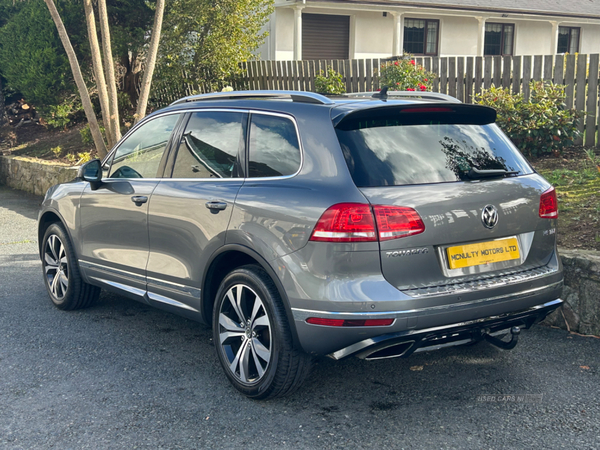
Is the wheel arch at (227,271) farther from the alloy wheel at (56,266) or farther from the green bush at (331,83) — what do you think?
the green bush at (331,83)

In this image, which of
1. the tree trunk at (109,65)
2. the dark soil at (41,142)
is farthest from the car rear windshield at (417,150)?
the dark soil at (41,142)

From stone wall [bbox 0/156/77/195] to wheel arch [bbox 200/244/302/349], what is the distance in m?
8.74

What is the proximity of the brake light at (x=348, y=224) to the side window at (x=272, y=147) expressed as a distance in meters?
0.47

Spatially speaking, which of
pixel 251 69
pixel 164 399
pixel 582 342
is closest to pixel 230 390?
pixel 164 399

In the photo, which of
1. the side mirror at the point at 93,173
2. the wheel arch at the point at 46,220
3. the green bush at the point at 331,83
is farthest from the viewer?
the green bush at the point at 331,83

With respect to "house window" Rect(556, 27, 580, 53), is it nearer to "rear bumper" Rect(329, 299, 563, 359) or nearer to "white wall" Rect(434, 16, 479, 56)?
"white wall" Rect(434, 16, 479, 56)

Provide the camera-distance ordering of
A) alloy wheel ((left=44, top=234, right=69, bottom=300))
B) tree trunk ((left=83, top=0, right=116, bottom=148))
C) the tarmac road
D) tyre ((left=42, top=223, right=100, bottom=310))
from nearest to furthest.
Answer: the tarmac road, tyre ((left=42, top=223, right=100, bottom=310)), alloy wheel ((left=44, top=234, right=69, bottom=300)), tree trunk ((left=83, top=0, right=116, bottom=148))

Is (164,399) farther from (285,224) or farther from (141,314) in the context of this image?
(141,314)

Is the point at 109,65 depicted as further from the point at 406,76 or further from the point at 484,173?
the point at 484,173

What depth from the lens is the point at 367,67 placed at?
12078mm

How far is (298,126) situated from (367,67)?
8606 millimetres

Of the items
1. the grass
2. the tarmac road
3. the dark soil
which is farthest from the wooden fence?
the tarmac road

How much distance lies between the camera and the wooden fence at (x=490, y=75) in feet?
31.9

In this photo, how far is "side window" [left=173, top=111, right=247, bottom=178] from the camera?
14.0 ft
